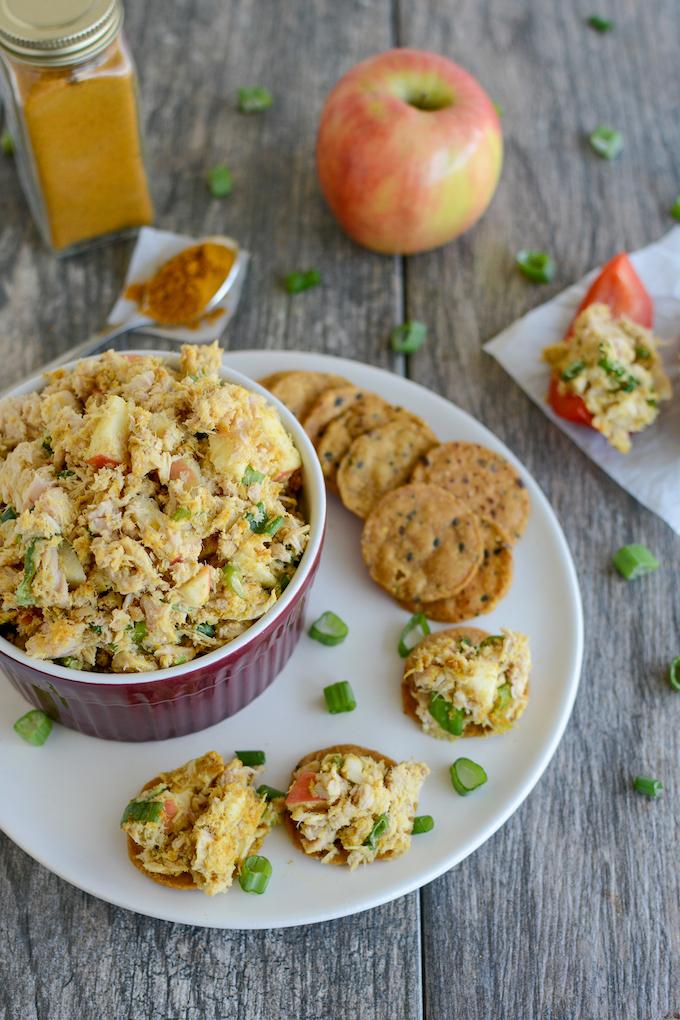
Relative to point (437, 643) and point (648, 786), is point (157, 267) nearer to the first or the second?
point (437, 643)

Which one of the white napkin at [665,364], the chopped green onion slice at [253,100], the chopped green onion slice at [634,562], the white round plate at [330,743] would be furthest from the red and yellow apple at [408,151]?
the chopped green onion slice at [634,562]

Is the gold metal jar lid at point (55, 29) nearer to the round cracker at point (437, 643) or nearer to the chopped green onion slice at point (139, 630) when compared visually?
the chopped green onion slice at point (139, 630)

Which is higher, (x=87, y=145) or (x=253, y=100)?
(x=87, y=145)

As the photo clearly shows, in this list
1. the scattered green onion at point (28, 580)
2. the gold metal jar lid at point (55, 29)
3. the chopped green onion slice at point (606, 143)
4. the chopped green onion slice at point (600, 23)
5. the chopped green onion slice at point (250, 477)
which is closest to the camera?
the scattered green onion at point (28, 580)

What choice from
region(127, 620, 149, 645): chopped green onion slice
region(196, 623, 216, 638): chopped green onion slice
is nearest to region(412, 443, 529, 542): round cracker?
region(196, 623, 216, 638): chopped green onion slice

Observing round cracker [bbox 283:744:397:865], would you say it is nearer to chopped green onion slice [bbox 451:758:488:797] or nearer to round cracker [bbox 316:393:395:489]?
chopped green onion slice [bbox 451:758:488:797]

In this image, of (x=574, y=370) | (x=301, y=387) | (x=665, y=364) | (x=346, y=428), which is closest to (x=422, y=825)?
(x=346, y=428)
